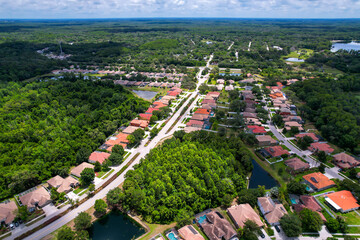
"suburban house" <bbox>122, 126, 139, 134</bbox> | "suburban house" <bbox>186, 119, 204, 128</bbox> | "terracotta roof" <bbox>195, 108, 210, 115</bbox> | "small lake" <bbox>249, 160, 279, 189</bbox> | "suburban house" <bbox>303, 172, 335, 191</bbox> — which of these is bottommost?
"small lake" <bbox>249, 160, 279, 189</bbox>

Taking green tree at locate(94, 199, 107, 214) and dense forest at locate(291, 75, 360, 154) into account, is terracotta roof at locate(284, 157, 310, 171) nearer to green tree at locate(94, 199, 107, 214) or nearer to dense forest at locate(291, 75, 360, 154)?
dense forest at locate(291, 75, 360, 154)

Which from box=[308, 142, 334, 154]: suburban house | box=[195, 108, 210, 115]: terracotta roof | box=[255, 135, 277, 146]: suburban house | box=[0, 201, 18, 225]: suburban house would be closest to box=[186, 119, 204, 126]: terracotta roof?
box=[195, 108, 210, 115]: terracotta roof

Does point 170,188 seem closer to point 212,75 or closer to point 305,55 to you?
point 212,75

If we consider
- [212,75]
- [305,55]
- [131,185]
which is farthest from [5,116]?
[305,55]

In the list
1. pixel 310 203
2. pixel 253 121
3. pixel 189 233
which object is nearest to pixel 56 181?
pixel 189 233

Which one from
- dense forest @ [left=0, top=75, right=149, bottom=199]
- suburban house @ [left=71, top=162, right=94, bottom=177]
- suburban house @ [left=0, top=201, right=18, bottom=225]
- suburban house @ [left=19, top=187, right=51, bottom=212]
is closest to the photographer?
suburban house @ [left=0, top=201, right=18, bottom=225]

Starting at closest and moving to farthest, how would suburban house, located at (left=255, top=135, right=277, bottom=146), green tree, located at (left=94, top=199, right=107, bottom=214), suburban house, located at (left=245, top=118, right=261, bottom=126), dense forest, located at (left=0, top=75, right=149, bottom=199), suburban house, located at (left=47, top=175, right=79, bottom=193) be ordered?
green tree, located at (left=94, top=199, right=107, bottom=214), suburban house, located at (left=47, top=175, right=79, bottom=193), dense forest, located at (left=0, top=75, right=149, bottom=199), suburban house, located at (left=255, top=135, right=277, bottom=146), suburban house, located at (left=245, top=118, right=261, bottom=126)

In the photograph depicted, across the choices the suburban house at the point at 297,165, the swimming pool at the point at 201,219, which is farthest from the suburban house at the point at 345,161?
the swimming pool at the point at 201,219
